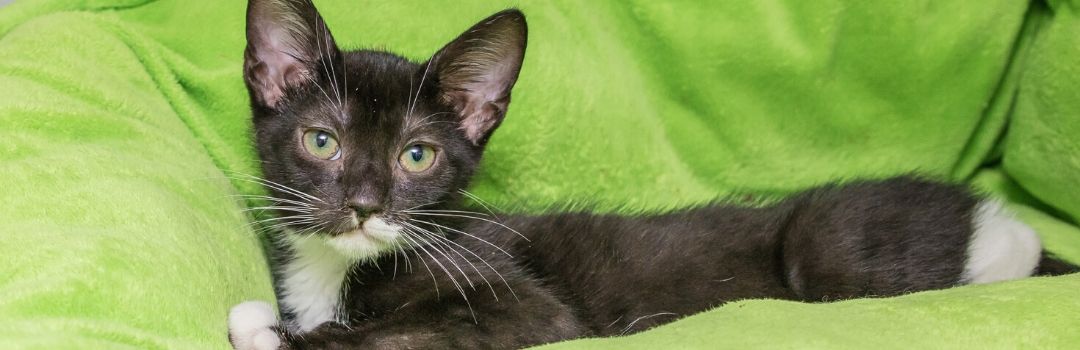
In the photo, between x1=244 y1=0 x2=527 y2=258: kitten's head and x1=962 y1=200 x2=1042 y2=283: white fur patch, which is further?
x1=962 y1=200 x2=1042 y2=283: white fur patch

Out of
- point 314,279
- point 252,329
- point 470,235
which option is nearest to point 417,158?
point 470,235

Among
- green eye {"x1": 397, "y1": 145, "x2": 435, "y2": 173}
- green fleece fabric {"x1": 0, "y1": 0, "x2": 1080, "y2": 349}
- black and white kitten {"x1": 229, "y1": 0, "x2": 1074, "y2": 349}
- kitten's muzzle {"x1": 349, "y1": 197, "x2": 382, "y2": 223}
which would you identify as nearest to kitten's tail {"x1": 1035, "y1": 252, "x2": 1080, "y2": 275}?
black and white kitten {"x1": 229, "y1": 0, "x2": 1074, "y2": 349}

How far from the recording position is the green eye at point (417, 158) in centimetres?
196

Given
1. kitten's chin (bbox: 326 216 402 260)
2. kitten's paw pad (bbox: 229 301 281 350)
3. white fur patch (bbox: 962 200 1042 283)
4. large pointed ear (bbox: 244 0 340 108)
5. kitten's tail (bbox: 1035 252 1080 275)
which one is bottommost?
kitten's tail (bbox: 1035 252 1080 275)

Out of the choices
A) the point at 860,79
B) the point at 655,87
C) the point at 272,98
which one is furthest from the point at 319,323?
the point at 860,79

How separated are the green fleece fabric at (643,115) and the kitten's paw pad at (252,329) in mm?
42

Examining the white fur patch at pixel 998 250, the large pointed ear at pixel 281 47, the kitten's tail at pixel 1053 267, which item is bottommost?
the kitten's tail at pixel 1053 267

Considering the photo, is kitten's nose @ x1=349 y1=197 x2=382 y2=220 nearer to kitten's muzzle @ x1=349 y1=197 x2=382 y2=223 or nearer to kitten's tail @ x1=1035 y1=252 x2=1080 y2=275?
kitten's muzzle @ x1=349 y1=197 x2=382 y2=223

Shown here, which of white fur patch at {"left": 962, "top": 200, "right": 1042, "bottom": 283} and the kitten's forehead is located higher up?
the kitten's forehead

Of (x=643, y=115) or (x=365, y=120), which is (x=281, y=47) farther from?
(x=643, y=115)

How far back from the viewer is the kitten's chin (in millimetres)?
1810

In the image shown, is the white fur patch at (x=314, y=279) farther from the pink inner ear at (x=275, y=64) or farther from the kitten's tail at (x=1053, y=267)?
the kitten's tail at (x=1053, y=267)

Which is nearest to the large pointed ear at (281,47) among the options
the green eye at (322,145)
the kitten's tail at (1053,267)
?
the green eye at (322,145)

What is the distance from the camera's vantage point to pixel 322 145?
194 cm
